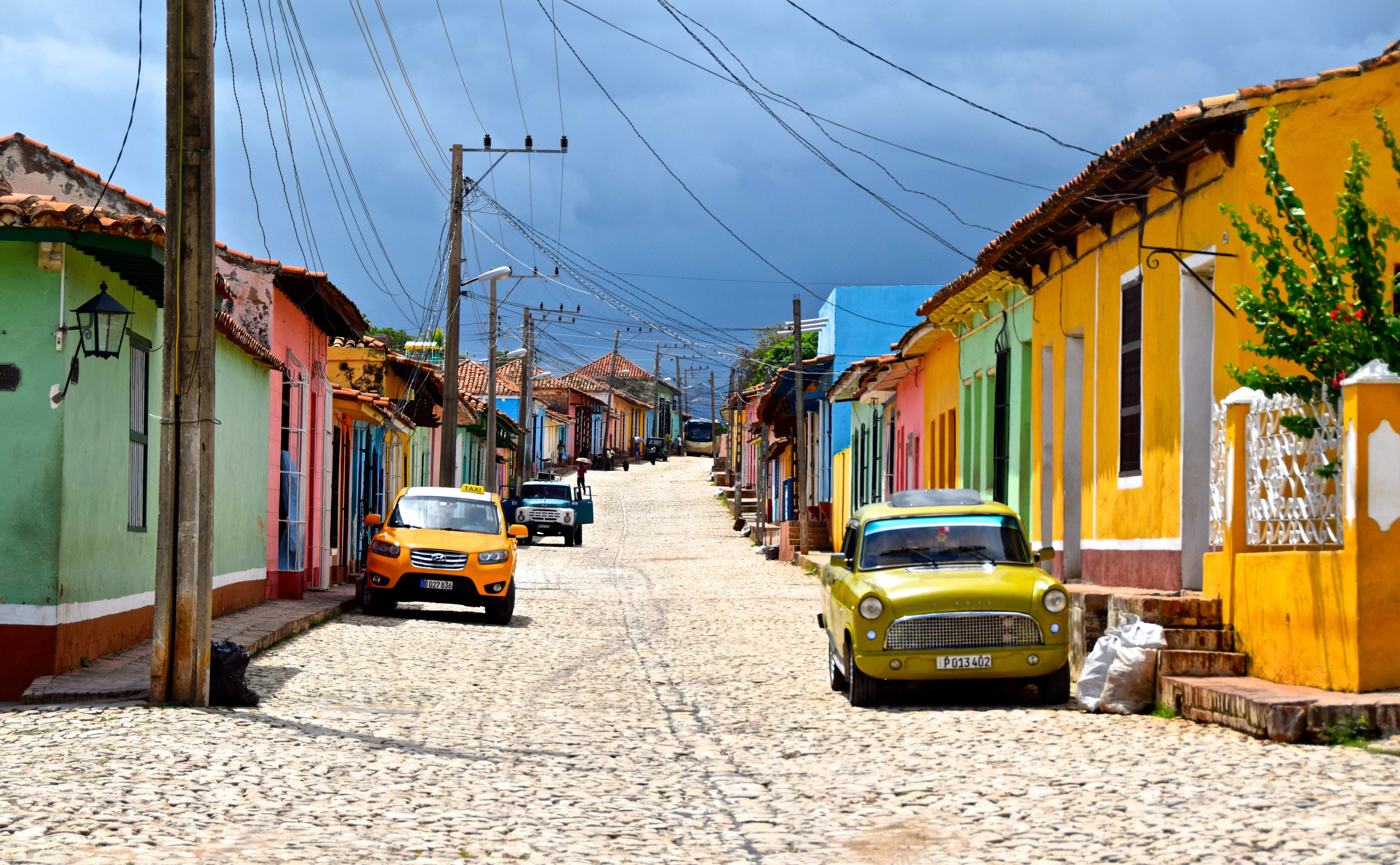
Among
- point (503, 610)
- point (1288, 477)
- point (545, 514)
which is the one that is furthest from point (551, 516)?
point (1288, 477)

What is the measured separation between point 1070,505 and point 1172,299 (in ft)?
14.6

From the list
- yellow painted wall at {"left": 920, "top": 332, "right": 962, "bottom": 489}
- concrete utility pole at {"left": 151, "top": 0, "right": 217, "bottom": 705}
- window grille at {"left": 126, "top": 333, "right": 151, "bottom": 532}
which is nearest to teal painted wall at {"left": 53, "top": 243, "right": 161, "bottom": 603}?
window grille at {"left": 126, "top": 333, "right": 151, "bottom": 532}

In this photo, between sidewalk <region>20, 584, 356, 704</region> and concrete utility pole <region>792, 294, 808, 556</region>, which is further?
concrete utility pole <region>792, 294, 808, 556</region>

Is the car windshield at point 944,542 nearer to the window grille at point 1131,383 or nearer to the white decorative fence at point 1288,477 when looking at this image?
the white decorative fence at point 1288,477

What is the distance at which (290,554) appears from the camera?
72.7ft

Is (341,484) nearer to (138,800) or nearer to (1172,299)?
(1172,299)

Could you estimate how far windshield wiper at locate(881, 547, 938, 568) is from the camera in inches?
472

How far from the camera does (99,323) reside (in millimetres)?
11828

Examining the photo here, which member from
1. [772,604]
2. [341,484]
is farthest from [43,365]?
[341,484]

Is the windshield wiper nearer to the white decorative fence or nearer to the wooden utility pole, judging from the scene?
the white decorative fence

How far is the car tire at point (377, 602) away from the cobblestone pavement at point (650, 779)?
220 inches

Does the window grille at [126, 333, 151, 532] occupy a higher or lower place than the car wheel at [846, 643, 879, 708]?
higher

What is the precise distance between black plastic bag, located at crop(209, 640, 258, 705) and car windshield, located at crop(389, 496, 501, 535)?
9117mm

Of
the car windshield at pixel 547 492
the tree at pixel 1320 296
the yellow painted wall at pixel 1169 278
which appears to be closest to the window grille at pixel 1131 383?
the yellow painted wall at pixel 1169 278
